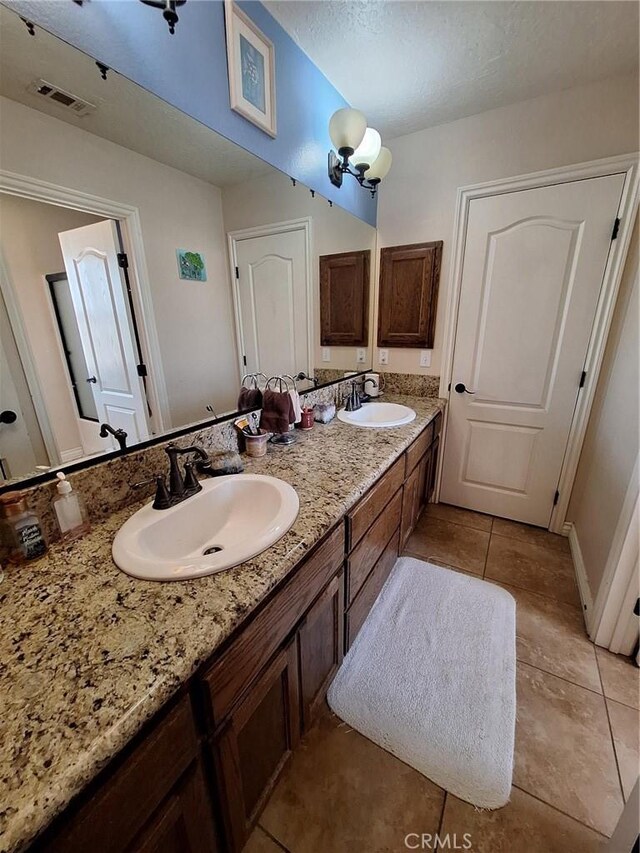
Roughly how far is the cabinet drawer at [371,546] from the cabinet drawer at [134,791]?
2.31 ft

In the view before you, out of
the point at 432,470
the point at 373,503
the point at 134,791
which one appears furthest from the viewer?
the point at 432,470

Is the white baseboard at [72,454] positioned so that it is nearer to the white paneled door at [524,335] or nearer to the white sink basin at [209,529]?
the white sink basin at [209,529]

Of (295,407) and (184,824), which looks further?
(295,407)

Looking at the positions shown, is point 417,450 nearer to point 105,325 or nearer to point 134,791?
point 105,325

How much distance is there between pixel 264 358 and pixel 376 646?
141 centimetres

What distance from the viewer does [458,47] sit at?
1437mm

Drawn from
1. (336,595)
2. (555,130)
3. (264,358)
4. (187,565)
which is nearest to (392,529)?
(336,595)

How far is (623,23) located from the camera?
1312 mm

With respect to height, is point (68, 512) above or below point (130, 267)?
below

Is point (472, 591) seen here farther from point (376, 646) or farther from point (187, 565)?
point (187, 565)

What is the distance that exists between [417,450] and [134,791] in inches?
64.9

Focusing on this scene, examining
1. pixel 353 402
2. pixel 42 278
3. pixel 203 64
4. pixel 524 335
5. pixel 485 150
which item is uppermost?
pixel 485 150

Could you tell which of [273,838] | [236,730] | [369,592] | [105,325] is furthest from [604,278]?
[273,838]

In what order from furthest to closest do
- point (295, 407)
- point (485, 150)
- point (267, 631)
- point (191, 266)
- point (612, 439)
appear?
point (485, 150)
point (612, 439)
point (295, 407)
point (191, 266)
point (267, 631)
